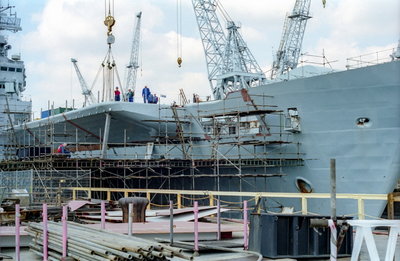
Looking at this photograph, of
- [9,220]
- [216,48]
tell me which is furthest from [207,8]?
[9,220]

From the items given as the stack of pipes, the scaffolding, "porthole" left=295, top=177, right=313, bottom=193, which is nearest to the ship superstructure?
the scaffolding

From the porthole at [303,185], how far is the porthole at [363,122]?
3420 millimetres

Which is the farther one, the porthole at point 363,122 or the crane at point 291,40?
the crane at point 291,40

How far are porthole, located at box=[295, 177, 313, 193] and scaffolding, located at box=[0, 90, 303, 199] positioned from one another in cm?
71

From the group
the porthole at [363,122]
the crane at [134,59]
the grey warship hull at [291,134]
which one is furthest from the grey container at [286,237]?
the crane at [134,59]

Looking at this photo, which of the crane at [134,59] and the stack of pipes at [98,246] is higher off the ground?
the crane at [134,59]

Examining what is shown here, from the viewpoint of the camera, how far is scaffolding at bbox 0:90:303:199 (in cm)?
2484

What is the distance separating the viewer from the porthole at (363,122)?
22469 mm

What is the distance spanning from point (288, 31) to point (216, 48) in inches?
233

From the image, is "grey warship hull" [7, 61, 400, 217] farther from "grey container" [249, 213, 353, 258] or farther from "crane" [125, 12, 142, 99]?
"crane" [125, 12, 142, 99]

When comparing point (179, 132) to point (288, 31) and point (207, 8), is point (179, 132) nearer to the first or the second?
point (207, 8)

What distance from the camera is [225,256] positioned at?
9859 millimetres

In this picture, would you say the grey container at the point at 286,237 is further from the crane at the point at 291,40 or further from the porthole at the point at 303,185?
the crane at the point at 291,40

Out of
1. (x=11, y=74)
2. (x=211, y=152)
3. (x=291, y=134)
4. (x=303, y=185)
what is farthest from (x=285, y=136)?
(x=11, y=74)
